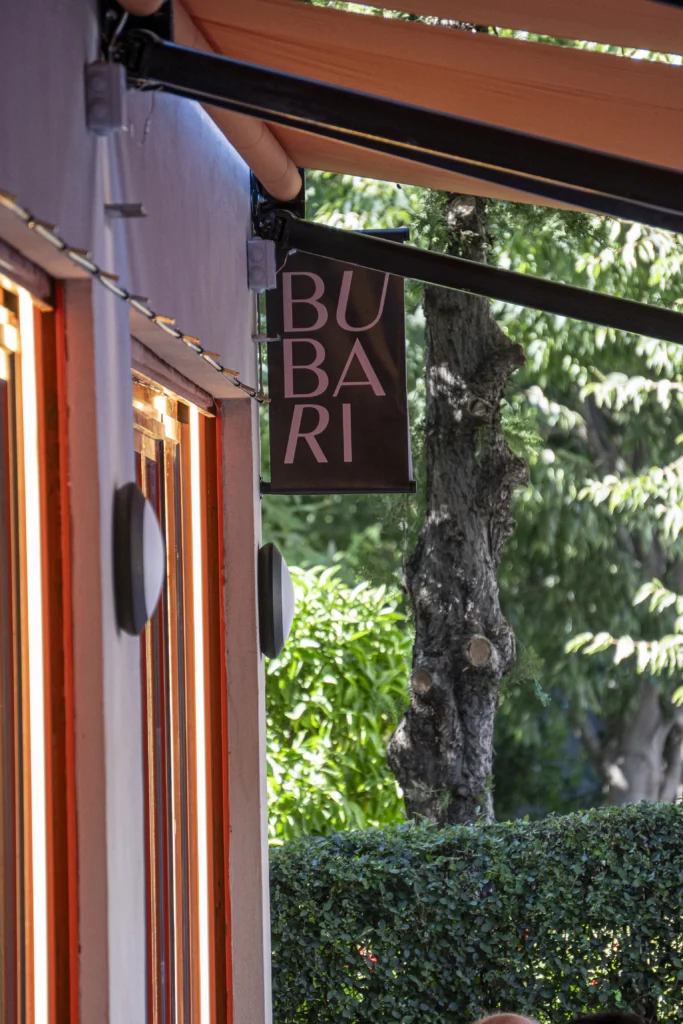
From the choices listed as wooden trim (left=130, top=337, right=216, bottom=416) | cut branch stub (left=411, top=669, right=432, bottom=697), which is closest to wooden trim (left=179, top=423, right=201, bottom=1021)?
wooden trim (left=130, top=337, right=216, bottom=416)

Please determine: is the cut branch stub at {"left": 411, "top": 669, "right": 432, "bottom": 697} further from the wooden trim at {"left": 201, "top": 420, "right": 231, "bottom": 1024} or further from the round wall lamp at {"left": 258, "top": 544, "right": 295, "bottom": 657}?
the wooden trim at {"left": 201, "top": 420, "right": 231, "bottom": 1024}

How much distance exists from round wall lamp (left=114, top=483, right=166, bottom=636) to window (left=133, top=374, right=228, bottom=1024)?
0.72 meters

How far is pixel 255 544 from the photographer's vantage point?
423cm

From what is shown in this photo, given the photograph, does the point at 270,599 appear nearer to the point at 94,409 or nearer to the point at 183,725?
the point at 183,725

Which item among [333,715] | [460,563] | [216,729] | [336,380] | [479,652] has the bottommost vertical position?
[333,715]

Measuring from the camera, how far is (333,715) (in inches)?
344

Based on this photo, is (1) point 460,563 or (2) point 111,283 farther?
(1) point 460,563

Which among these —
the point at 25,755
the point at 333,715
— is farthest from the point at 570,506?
the point at 25,755

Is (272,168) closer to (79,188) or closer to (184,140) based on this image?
(184,140)

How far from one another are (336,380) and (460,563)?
1.47m

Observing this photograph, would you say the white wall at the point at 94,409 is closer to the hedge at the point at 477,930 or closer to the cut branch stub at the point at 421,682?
the hedge at the point at 477,930

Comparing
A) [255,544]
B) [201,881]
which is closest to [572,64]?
[255,544]

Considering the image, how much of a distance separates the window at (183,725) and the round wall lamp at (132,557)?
72 cm

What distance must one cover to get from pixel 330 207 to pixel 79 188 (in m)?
9.43
